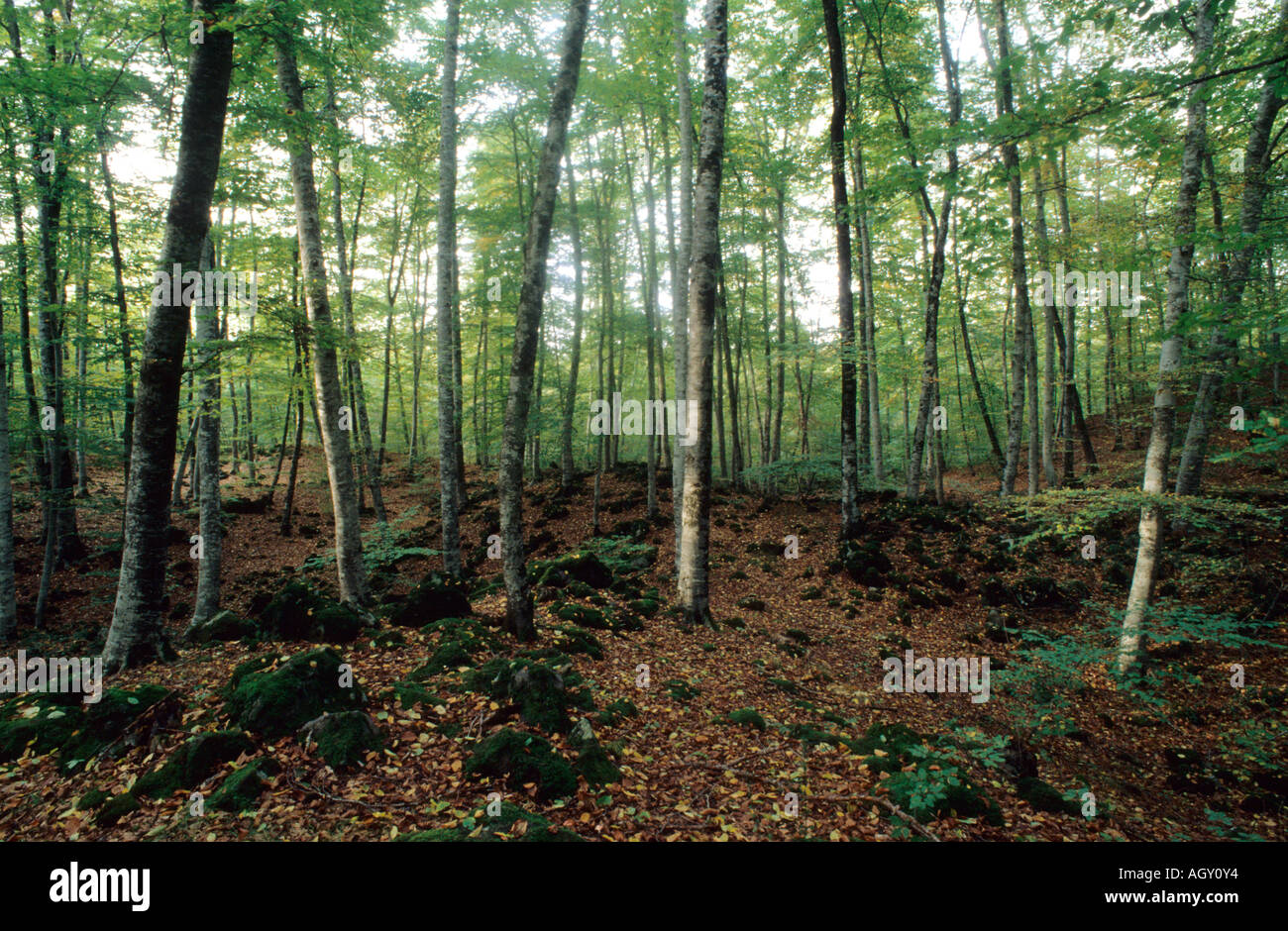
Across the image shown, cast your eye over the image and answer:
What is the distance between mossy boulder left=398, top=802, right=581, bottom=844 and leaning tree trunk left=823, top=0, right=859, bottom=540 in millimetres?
9192

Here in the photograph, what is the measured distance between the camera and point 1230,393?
1719 cm

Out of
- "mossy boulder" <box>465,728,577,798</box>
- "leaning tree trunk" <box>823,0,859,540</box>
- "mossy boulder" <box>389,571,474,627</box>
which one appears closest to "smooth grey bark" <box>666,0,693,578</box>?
"leaning tree trunk" <box>823,0,859,540</box>

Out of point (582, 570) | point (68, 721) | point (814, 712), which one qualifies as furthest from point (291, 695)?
point (582, 570)

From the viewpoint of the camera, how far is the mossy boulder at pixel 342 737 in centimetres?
363

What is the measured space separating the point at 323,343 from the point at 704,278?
215 inches

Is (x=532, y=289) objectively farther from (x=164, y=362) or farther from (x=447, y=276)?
(x=447, y=276)

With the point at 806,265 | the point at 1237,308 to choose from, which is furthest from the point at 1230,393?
the point at 1237,308

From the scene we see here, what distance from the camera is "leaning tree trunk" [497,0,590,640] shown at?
582 cm

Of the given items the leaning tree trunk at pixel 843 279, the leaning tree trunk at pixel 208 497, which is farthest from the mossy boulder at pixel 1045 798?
the leaning tree trunk at pixel 208 497

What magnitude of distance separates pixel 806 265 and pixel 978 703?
677 inches

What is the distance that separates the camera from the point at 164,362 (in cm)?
476

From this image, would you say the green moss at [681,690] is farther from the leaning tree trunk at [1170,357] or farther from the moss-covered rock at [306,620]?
the leaning tree trunk at [1170,357]

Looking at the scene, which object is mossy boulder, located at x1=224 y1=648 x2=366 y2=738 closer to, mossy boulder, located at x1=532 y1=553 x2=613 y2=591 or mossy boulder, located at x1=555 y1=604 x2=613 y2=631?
mossy boulder, located at x1=555 y1=604 x2=613 y2=631

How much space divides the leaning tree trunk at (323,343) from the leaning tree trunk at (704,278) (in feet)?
16.6
